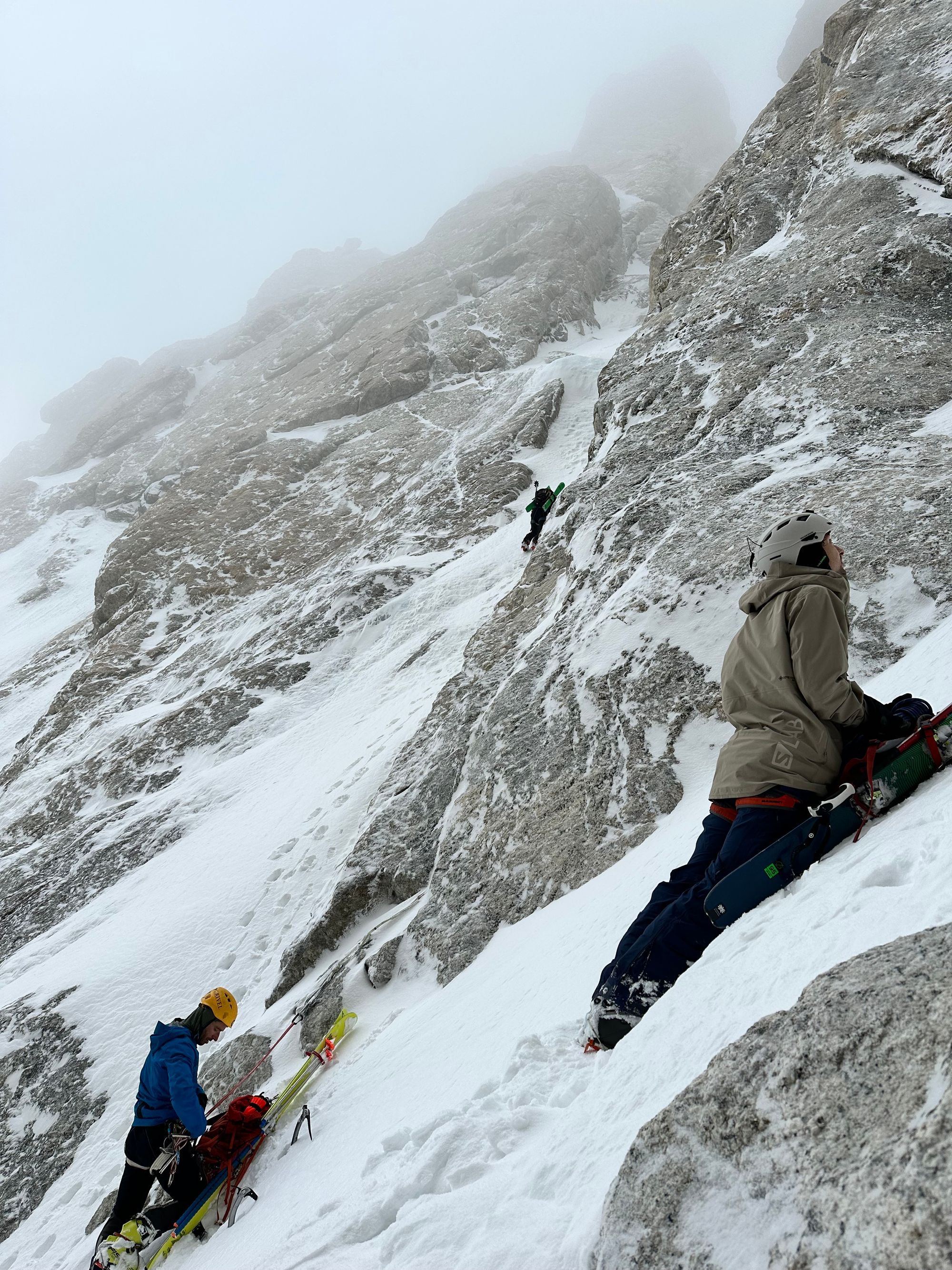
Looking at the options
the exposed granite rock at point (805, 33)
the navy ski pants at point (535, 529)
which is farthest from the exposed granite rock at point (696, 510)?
the exposed granite rock at point (805, 33)

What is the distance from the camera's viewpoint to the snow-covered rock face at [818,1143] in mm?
1412

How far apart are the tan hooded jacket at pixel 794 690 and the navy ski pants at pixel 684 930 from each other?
0.40 ft

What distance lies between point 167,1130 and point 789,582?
20.1 ft

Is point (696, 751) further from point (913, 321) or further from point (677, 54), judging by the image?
point (677, 54)

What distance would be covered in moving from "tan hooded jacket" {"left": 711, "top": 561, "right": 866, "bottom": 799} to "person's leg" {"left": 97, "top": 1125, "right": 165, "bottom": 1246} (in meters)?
5.24

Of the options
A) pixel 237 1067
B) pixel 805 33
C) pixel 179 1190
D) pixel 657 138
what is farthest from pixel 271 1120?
pixel 657 138

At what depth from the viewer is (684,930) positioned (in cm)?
327

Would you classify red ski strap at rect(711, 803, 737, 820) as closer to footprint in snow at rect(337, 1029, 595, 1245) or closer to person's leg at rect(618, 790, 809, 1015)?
person's leg at rect(618, 790, 809, 1015)

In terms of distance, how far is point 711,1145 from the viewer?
6.15 ft

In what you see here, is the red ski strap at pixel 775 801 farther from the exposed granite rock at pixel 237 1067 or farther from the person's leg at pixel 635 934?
the exposed granite rock at pixel 237 1067

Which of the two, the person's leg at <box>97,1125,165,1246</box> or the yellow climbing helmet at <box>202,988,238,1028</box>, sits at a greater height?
the yellow climbing helmet at <box>202,988,238,1028</box>

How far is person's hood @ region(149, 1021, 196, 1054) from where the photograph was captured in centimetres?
529

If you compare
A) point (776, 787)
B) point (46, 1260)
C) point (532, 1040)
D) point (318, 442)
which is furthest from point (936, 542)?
point (318, 442)

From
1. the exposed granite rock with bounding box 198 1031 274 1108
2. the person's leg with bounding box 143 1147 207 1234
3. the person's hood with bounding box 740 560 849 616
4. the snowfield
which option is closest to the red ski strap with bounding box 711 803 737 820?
the snowfield
